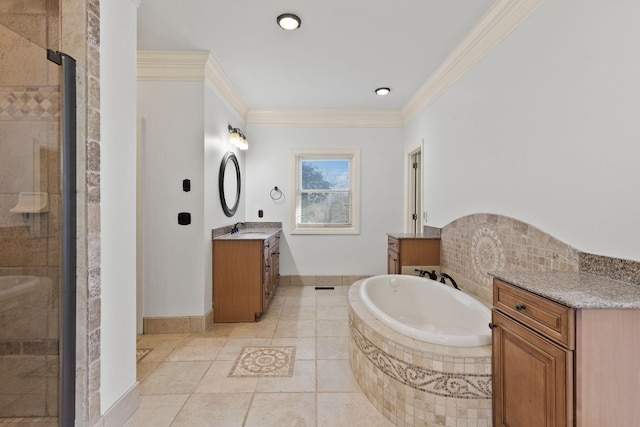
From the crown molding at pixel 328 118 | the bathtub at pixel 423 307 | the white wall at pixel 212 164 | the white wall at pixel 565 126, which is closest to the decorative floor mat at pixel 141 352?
the white wall at pixel 212 164

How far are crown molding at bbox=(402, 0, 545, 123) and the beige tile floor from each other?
8.72 feet

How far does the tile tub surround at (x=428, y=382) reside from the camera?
4.84 ft

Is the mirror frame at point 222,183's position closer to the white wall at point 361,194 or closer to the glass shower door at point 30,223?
the white wall at point 361,194

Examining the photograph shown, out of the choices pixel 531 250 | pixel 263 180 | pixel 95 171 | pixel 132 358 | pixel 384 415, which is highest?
pixel 263 180

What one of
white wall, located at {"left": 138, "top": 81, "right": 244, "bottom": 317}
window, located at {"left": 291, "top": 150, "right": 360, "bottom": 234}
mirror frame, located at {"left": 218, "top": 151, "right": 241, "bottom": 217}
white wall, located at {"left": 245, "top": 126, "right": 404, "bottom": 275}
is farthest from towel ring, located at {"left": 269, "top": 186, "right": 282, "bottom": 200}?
white wall, located at {"left": 138, "top": 81, "right": 244, "bottom": 317}

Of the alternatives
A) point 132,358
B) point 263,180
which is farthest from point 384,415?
point 263,180

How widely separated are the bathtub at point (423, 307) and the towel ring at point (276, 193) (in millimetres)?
2094

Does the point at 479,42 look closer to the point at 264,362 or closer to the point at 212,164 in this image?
the point at 212,164

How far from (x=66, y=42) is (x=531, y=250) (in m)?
2.76

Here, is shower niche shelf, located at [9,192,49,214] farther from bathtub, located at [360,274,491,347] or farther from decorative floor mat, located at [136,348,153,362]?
bathtub, located at [360,274,491,347]

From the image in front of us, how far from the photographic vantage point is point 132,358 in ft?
5.65

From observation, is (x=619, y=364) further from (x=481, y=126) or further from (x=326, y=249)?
(x=326, y=249)

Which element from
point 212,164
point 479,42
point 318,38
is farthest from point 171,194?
point 479,42

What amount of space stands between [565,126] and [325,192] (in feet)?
10.4
